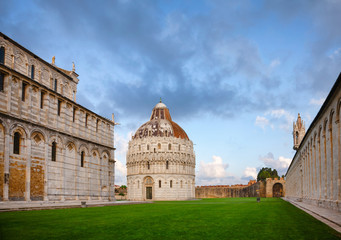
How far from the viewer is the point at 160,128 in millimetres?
98312

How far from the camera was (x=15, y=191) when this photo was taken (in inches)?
1084

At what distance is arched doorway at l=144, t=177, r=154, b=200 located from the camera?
94.6 metres

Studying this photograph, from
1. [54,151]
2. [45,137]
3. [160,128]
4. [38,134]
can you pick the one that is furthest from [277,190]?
[38,134]

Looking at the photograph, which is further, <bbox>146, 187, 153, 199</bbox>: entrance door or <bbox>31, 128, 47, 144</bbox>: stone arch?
<bbox>146, 187, 153, 199</bbox>: entrance door

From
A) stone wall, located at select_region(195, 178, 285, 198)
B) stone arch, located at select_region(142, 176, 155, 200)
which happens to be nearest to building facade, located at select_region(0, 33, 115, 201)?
stone arch, located at select_region(142, 176, 155, 200)

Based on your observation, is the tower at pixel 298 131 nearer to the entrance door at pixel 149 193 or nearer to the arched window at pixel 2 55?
the entrance door at pixel 149 193

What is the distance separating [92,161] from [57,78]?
998 centimetres

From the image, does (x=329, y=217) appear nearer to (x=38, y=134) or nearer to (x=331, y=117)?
(x=331, y=117)

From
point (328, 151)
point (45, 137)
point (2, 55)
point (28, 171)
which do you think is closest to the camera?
point (328, 151)

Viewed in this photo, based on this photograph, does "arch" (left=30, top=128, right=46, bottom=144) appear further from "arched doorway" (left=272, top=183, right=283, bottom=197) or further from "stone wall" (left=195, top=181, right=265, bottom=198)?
"arched doorway" (left=272, top=183, right=283, bottom=197)

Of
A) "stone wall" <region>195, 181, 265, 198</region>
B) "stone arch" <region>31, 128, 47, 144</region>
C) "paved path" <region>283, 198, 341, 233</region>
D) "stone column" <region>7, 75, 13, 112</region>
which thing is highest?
"stone column" <region>7, 75, 13, 112</region>

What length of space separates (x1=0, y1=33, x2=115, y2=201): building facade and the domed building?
4951cm

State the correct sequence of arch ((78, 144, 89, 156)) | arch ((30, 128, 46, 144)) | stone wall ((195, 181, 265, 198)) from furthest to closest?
stone wall ((195, 181, 265, 198)), arch ((78, 144, 89, 156)), arch ((30, 128, 46, 144))

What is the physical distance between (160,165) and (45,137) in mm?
62887
